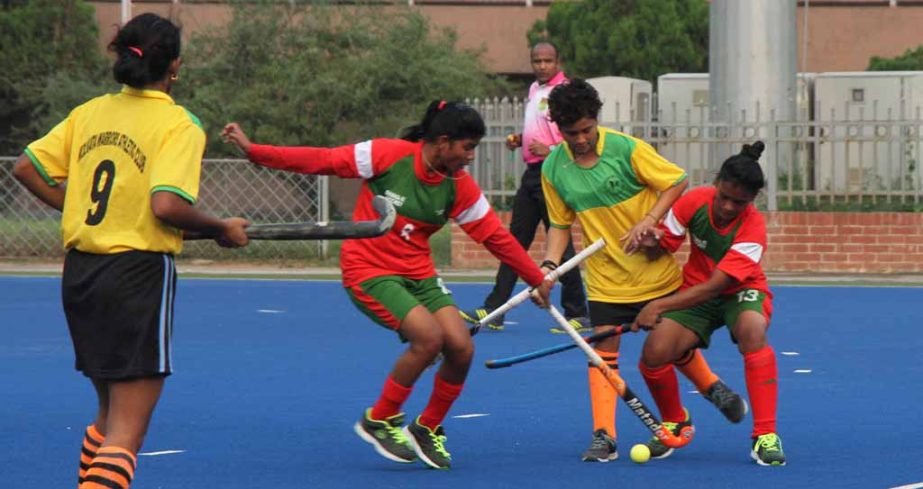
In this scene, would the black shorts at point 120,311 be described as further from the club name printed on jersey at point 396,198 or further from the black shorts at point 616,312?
the black shorts at point 616,312

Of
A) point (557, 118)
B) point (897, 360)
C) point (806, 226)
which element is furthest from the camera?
point (806, 226)

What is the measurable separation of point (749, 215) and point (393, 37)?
19.1 m

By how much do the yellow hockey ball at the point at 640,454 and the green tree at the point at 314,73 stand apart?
60.3ft

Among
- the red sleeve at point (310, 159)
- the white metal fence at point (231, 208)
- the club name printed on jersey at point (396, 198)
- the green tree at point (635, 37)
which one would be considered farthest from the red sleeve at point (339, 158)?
the green tree at point (635, 37)

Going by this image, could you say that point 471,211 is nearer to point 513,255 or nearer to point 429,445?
point 513,255

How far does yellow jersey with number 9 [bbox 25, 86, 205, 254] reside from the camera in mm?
5789

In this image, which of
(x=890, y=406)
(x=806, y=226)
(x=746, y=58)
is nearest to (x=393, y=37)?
(x=746, y=58)

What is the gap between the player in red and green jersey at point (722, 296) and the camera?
790cm

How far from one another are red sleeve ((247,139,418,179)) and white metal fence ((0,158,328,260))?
522 inches

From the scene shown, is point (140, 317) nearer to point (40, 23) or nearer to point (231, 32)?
point (231, 32)

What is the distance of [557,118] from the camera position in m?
8.03

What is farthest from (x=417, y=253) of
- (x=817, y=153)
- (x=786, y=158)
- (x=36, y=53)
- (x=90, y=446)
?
(x=36, y=53)

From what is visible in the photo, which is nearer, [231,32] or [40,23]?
[231,32]

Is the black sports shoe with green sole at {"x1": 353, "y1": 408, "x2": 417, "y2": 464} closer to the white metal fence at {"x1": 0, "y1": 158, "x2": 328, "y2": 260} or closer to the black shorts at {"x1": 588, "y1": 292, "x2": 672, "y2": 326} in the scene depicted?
the black shorts at {"x1": 588, "y1": 292, "x2": 672, "y2": 326}
